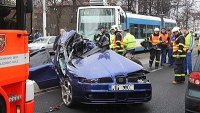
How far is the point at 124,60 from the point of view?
9172 millimetres

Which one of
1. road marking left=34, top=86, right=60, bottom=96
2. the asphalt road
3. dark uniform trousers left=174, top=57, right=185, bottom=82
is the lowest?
road marking left=34, top=86, right=60, bottom=96

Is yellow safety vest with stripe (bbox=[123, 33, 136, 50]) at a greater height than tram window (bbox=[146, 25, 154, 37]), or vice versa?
yellow safety vest with stripe (bbox=[123, 33, 136, 50])

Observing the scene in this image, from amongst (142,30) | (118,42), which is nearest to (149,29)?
(142,30)

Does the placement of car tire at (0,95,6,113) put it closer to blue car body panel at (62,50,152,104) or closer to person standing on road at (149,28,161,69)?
blue car body panel at (62,50,152,104)

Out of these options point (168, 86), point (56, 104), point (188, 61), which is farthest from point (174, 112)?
point (188, 61)

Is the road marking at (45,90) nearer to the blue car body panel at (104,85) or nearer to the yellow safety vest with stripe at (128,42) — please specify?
the blue car body panel at (104,85)

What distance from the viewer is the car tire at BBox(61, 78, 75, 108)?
862cm

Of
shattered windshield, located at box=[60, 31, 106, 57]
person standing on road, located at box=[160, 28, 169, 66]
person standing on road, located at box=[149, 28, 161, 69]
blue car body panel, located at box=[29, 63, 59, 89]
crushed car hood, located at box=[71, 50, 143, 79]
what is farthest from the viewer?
person standing on road, located at box=[160, 28, 169, 66]

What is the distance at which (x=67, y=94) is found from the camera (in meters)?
8.86

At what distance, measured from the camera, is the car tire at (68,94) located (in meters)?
8.62

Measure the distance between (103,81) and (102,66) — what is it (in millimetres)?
558

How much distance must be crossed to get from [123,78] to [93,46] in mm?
2274

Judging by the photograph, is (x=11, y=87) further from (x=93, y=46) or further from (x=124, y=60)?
(x=93, y=46)

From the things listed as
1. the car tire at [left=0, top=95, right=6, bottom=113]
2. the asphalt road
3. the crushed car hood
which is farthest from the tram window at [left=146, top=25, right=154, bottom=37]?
the car tire at [left=0, top=95, right=6, bottom=113]
